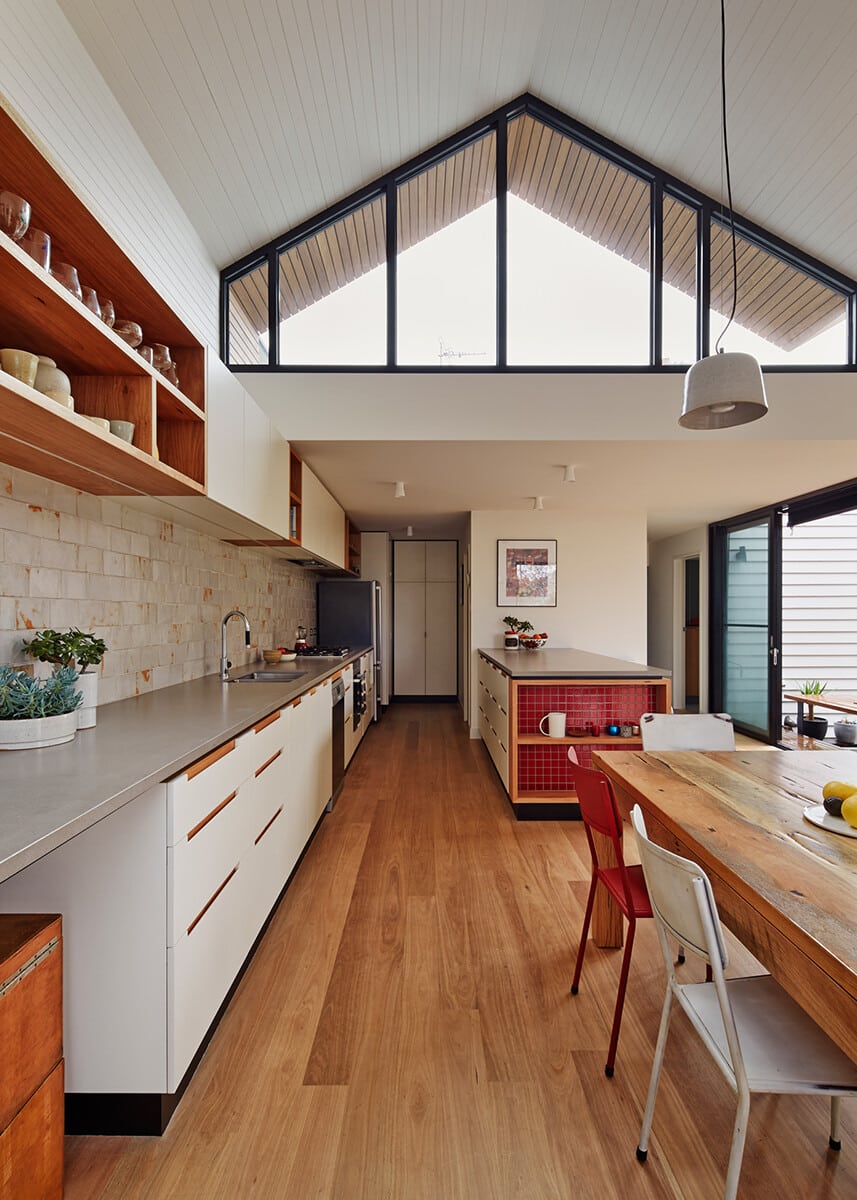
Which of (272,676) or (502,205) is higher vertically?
(502,205)

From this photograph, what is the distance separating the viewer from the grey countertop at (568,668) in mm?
3783

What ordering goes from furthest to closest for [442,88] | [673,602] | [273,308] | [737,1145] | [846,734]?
[673,602]
[846,734]
[273,308]
[442,88]
[737,1145]

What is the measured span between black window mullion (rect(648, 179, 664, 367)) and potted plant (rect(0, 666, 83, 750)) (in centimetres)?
366

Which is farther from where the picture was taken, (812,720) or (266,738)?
(812,720)

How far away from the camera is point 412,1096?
1599 millimetres

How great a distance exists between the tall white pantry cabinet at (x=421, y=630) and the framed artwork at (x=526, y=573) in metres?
2.06

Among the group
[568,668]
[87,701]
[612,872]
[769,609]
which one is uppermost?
[769,609]

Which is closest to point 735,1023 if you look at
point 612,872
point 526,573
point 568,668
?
point 612,872

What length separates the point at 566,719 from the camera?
397cm

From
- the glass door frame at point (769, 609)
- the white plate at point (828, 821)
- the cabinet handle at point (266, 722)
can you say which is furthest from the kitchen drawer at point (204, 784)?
the glass door frame at point (769, 609)

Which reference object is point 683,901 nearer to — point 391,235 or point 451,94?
point 391,235

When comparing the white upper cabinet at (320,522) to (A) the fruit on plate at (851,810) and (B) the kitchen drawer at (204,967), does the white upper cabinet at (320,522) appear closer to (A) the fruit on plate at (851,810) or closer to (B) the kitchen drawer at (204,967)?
(B) the kitchen drawer at (204,967)

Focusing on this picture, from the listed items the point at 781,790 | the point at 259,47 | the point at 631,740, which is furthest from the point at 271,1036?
the point at 259,47

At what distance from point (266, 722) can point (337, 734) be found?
169 centimetres
